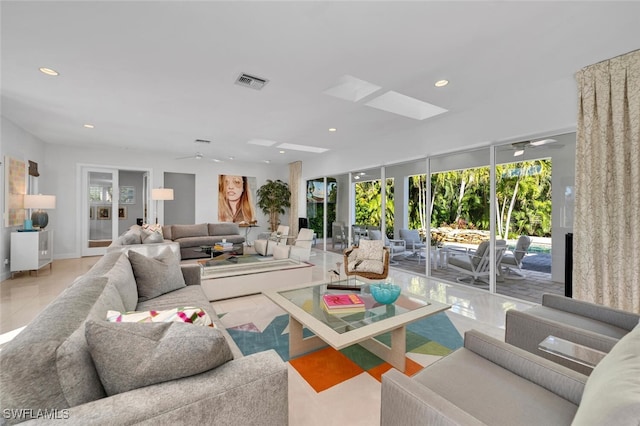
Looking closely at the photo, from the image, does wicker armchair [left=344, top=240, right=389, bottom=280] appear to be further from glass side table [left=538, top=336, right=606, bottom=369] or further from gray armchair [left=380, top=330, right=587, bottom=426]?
gray armchair [left=380, top=330, right=587, bottom=426]

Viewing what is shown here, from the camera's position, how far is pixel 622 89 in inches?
104

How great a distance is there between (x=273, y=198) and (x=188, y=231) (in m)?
2.77

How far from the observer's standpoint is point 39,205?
4.87 meters

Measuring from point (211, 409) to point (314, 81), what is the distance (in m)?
3.14

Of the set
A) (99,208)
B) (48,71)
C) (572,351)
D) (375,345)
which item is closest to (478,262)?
(375,345)

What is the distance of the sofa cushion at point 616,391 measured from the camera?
65 centimetres

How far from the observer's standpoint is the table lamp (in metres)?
4.80

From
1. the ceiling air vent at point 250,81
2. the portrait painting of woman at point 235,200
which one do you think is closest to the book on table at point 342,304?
the ceiling air vent at point 250,81

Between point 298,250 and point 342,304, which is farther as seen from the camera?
point 298,250

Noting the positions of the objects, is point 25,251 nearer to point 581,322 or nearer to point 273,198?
point 273,198

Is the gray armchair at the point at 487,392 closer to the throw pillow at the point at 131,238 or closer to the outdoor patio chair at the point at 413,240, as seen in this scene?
the outdoor patio chair at the point at 413,240

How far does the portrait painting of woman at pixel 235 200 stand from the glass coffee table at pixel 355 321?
21.3 ft

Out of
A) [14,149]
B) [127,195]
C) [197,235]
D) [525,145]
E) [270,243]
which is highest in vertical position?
[14,149]

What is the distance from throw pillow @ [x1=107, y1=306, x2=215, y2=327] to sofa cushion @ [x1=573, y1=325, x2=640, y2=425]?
A: 149cm
